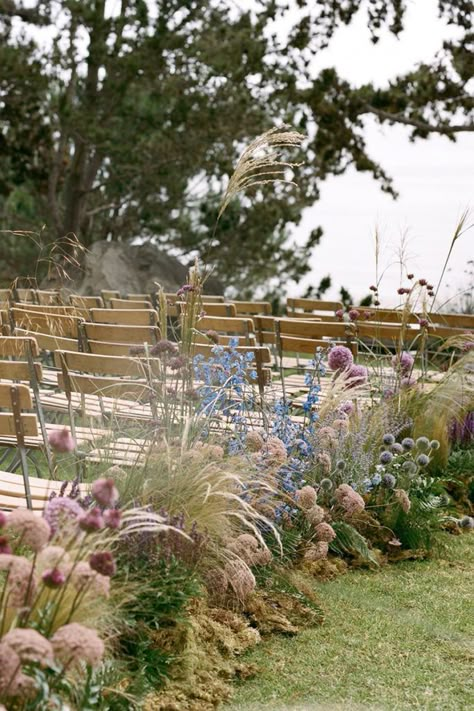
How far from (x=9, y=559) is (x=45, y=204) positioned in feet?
53.1

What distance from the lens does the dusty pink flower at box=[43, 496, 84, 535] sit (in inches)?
93.7

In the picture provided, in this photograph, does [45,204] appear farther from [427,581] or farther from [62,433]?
[62,433]

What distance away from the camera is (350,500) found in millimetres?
4156

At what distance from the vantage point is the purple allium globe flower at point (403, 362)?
5.19 metres

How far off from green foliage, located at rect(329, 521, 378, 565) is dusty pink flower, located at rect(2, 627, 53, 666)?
93.2 inches

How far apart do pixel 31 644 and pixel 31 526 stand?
244 millimetres

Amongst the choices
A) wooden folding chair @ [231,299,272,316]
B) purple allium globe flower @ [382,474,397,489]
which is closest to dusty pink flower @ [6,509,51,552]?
purple allium globe flower @ [382,474,397,489]

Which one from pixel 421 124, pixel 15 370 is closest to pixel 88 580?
pixel 15 370

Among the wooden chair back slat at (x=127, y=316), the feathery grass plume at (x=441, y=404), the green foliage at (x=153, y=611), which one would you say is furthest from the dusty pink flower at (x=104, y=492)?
the wooden chair back slat at (x=127, y=316)

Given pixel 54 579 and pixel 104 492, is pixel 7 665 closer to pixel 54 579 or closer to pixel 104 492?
pixel 54 579

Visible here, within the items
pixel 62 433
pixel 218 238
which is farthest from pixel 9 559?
pixel 218 238

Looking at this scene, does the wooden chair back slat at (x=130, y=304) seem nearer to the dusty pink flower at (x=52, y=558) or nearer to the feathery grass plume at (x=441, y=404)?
the feathery grass plume at (x=441, y=404)

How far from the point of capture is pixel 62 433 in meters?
2.07

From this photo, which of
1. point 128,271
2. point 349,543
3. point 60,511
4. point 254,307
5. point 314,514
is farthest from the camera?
point 128,271
